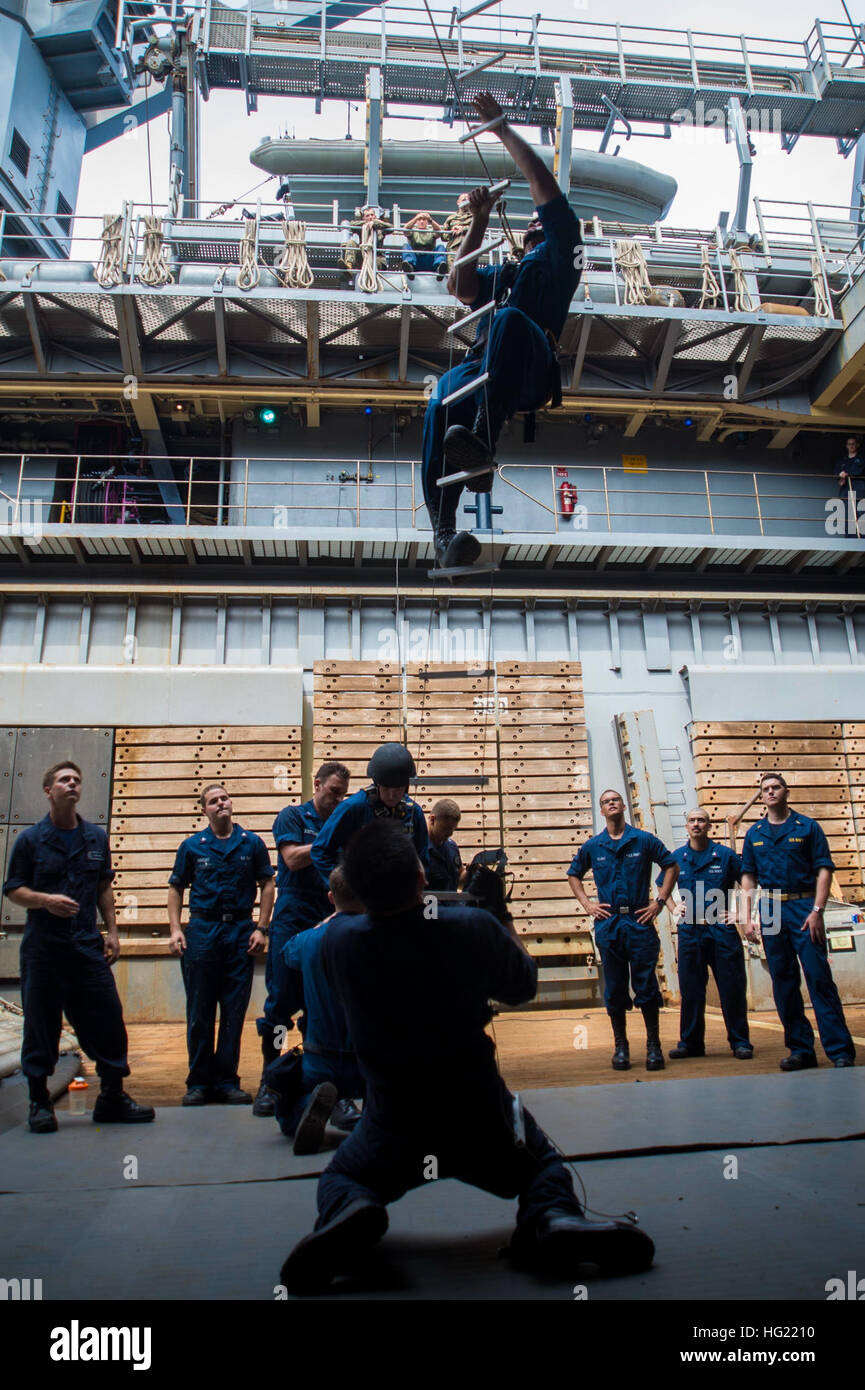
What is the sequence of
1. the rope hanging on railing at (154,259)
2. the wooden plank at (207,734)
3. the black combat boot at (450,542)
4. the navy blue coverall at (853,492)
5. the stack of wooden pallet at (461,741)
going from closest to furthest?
1. the black combat boot at (450,542)
2. the wooden plank at (207,734)
3. the stack of wooden pallet at (461,741)
4. the rope hanging on railing at (154,259)
5. the navy blue coverall at (853,492)

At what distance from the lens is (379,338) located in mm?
13438

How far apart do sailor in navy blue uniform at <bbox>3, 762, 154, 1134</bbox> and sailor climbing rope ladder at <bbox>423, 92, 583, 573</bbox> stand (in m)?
2.71

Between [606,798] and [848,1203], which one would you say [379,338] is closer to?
[606,798]

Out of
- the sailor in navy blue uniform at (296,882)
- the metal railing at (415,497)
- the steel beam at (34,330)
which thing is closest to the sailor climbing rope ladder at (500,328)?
the sailor in navy blue uniform at (296,882)

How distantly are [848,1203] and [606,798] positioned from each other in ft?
13.5

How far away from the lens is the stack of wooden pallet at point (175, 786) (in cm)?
1085

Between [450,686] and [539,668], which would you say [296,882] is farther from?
[539,668]

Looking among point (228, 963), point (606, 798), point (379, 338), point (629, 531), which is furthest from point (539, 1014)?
point (379, 338)

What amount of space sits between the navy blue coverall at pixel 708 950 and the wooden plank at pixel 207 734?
6.34 metres

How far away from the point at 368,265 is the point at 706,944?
10959 mm

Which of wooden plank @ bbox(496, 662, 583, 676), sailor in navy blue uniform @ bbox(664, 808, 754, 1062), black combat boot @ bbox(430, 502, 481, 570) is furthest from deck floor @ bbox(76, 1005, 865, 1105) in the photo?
wooden plank @ bbox(496, 662, 583, 676)

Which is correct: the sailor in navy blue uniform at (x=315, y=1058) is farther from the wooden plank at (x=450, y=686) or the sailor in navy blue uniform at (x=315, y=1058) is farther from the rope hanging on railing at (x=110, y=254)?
the rope hanging on railing at (x=110, y=254)

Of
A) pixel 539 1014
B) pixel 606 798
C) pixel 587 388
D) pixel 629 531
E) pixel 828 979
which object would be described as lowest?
pixel 539 1014
